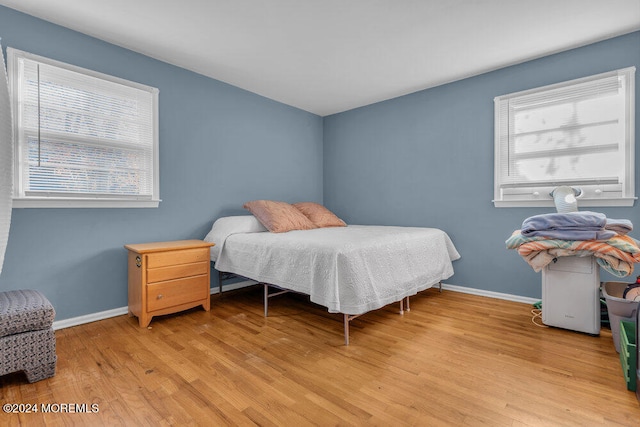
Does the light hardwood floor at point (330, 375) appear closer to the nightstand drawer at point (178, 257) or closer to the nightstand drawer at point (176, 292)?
the nightstand drawer at point (176, 292)

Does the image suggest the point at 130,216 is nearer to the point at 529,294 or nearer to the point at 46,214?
the point at 46,214

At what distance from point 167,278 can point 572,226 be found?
3094mm

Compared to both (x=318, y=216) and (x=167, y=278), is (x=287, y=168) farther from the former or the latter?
(x=167, y=278)

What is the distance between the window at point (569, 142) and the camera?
2592mm

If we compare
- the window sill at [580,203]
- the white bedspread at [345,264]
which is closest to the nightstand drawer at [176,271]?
the white bedspread at [345,264]

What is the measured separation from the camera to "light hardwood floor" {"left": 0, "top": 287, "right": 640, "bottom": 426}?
1.44 metres

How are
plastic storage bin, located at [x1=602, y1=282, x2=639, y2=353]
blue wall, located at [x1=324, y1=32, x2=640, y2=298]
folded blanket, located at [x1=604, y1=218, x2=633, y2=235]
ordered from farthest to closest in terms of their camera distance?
blue wall, located at [x1=324, y1=32, x2=640, y2=298], folded blanket, located at [x1=604, y1=218, x2=633, y2=235], plastic storage bin, located at [x1=602, y1=282, x2=639, y2=353]

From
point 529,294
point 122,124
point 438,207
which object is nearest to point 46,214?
point 122,124

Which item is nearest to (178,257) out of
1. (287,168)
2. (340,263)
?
(340,263)

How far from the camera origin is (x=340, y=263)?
2.10m

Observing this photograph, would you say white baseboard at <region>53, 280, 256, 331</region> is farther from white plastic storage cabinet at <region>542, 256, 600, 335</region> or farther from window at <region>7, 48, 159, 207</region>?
white plastic storage cabinet at <region>542, 256, 600, 335</region>

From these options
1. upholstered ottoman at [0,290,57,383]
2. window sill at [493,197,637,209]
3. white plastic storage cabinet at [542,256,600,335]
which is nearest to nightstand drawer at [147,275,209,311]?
upholstered ottoman at [0,290,57,383]

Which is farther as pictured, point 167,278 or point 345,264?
point 167,278

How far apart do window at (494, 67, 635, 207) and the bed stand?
3.23 ft
